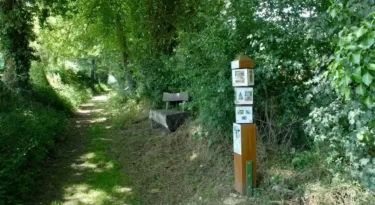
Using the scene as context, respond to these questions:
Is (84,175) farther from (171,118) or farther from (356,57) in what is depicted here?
(356,57)

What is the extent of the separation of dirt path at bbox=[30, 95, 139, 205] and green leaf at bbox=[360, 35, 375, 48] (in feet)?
13.6

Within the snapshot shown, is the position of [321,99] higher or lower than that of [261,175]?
higher

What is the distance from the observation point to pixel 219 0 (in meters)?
6.22

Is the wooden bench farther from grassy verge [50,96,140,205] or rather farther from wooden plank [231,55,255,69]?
wooden plank [231,55,255,69]

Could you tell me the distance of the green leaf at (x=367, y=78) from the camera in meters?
2.06

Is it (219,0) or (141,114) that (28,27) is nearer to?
(141,114)

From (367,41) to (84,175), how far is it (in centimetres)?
560

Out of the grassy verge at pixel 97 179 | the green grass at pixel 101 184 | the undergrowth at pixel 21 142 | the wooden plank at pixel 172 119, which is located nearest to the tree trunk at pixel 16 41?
the undergrowth at pixel 21 142

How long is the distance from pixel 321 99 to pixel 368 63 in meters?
2.11

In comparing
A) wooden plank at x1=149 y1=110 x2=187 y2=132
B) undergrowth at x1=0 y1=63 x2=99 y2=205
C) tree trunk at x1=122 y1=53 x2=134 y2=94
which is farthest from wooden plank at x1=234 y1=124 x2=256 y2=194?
tree trunk at x1=122 y1=53 x2=134 y2=94

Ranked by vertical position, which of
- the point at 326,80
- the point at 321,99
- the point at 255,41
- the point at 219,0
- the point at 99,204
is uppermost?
the point at 219,0

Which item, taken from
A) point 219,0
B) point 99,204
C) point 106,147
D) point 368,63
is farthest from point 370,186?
point 106,147

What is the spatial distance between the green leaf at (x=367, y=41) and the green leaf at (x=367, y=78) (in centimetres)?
19

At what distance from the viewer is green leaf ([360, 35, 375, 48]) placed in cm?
205
